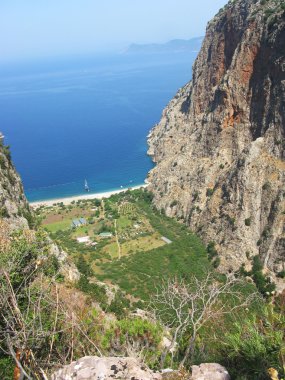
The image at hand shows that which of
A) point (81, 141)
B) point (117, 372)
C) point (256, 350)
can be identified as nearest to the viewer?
point (117, 372)

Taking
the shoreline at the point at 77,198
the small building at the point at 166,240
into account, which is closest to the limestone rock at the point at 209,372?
the small building at the point at 166,240

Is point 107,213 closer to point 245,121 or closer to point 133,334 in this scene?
point 245,121

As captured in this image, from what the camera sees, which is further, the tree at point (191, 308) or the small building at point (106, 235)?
the small building at point (106, 235)

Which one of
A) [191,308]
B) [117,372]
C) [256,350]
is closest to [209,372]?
[256,350]

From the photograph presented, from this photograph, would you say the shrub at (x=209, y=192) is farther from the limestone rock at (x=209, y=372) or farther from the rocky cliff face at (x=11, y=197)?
the limestone rock at (x=209, y=372)

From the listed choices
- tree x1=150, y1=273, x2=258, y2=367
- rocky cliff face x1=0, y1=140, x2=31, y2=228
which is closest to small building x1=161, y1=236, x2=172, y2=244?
rocky cliff face x1=0, y1=140, x2=31, y2=228

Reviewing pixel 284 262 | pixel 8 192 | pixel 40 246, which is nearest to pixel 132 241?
pixel 284 262

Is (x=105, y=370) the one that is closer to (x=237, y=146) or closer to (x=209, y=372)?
(x=209, y=372)
